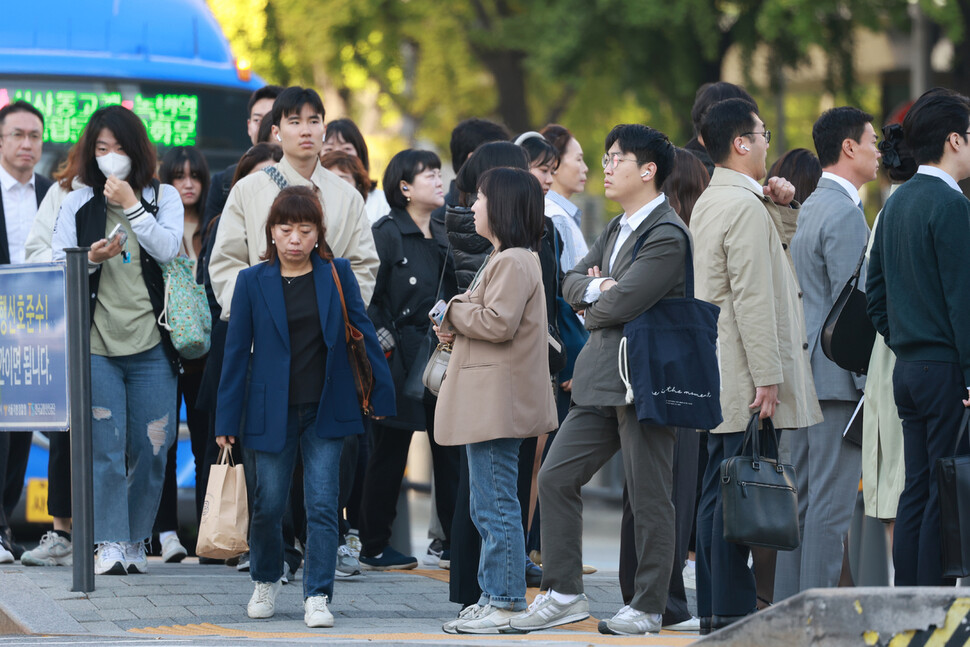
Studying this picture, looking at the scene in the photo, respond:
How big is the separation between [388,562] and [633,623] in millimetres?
2440

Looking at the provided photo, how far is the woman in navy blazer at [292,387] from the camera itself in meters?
6.21

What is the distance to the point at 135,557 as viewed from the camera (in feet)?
24.3

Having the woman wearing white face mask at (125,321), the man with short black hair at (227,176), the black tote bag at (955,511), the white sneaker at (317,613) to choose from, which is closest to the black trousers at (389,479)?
the woman wearing white face mask at (125,321)

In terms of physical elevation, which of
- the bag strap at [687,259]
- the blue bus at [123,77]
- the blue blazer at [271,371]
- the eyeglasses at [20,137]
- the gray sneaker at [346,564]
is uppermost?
the blue bus at [123,77]

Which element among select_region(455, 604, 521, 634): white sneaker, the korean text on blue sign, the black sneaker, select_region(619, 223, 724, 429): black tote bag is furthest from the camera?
the black sneaker

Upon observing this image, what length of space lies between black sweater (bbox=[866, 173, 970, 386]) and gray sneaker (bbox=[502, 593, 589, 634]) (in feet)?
5.19

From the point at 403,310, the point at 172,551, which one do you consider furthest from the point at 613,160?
the point at 172,551

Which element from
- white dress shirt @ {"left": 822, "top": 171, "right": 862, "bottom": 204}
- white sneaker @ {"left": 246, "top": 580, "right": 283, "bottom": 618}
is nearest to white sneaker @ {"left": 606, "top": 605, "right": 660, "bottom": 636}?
white sneaker @ {"left": 246, "top": 580, "right": 283, "bottom": 618}

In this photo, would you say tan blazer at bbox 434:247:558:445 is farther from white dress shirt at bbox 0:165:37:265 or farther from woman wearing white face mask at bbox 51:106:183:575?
white dress shirt at bbox 0:165:37:265

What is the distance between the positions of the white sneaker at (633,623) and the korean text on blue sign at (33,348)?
104 inches

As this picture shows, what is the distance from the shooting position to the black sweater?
557 cm

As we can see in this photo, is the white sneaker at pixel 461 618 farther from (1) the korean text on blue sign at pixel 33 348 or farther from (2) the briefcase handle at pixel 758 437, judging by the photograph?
(1) the korean text on blue sign at pixel 33 348

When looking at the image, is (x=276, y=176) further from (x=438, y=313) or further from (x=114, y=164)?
(x=438, y=313)

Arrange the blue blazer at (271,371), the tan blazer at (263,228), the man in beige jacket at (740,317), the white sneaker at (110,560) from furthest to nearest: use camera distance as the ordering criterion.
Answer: the white sneaker at (110,560)
the tan blazer at (263,228)
the blue blazer at (271,371)
the man in beige jacket at (740,317)
